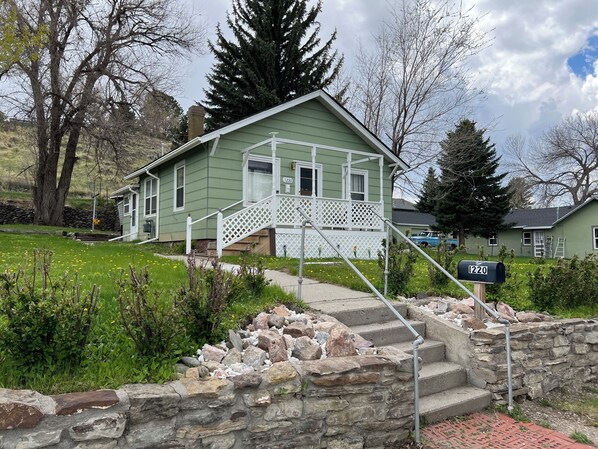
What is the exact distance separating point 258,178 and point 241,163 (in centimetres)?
69

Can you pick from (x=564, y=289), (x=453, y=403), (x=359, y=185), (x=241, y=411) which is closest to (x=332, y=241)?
(x=359, y=185)

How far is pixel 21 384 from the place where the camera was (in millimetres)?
2496

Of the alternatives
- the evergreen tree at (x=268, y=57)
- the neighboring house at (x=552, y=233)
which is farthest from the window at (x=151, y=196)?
the neighboring house at (x=552, y=233)

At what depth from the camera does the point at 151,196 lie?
1583 centimetres

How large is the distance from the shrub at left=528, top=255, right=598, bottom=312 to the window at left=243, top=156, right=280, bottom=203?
26.3 feet

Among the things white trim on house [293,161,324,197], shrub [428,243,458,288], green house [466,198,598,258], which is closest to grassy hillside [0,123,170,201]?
white trim on house [293,161,324,197]

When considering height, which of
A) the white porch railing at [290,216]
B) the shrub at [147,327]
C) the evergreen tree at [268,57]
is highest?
the evergreen tree at [268,57]

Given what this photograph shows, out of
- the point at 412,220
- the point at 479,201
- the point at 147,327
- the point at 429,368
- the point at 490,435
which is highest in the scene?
the point at 479,201

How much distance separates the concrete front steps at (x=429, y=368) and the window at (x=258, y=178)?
25.8 feet

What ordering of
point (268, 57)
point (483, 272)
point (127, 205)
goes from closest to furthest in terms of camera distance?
point (483, 272) < point (127, 205) < point (268, 57)

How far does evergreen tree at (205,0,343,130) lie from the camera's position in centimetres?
2080

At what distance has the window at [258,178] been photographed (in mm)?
12148

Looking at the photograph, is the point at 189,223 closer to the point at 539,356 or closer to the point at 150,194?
the point at 150,194

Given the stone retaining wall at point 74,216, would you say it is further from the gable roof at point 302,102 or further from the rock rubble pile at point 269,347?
the rock rubble pile at point 269,347
